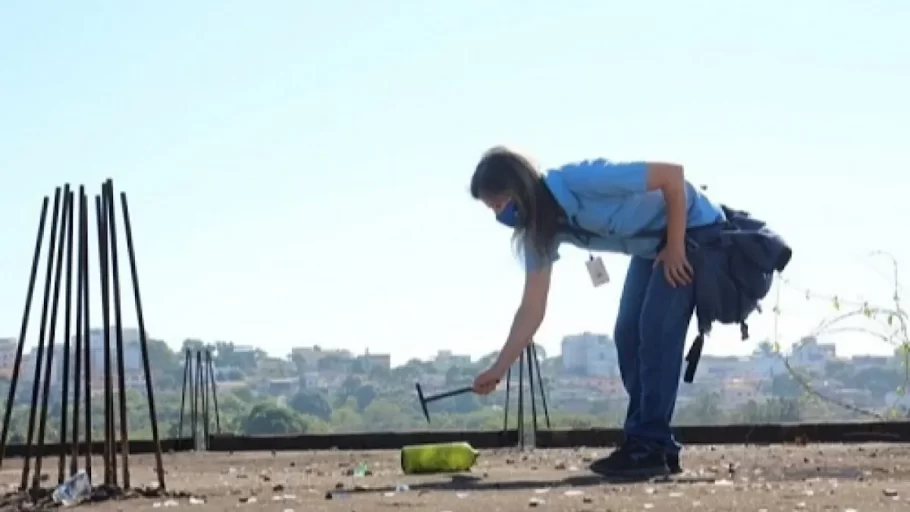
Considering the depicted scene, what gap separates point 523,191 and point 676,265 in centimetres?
72

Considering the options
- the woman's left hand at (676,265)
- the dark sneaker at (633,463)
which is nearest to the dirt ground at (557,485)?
the dark sneaker at (633,463)

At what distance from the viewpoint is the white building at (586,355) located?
2079 inches

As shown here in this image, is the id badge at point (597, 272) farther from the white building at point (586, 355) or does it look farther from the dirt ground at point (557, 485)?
the white building at point (586, 355)

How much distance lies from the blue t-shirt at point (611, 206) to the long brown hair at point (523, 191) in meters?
0.04

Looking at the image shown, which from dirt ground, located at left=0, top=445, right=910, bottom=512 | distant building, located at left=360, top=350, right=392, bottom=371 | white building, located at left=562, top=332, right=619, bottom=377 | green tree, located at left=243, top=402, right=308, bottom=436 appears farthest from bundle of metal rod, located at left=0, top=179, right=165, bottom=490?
distant building, located at left=360, top=350, right=392, bottom=371

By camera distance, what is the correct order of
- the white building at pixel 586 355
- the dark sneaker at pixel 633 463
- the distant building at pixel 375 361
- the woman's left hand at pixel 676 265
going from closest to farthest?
the woman's left hand at pixel 676 265 < the dark sneaker at pixel 633 463 < the white building at pixel 586 355 < the distant building at pixel 375 361

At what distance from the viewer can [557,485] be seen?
6.37 m

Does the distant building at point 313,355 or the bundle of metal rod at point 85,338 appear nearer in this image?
the bundle of metal rod at point 85,338

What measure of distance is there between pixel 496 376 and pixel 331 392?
6482cm

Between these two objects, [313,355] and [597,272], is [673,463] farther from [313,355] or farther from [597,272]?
[313,355]

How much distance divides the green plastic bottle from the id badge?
106cm

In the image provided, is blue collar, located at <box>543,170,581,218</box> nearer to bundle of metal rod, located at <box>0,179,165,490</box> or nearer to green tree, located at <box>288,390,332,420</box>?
bundle of metal rod, located at <box>0,179,165,490</box>

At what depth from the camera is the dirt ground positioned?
5395 mm

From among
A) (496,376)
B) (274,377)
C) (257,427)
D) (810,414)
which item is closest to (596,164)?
(496,376)
